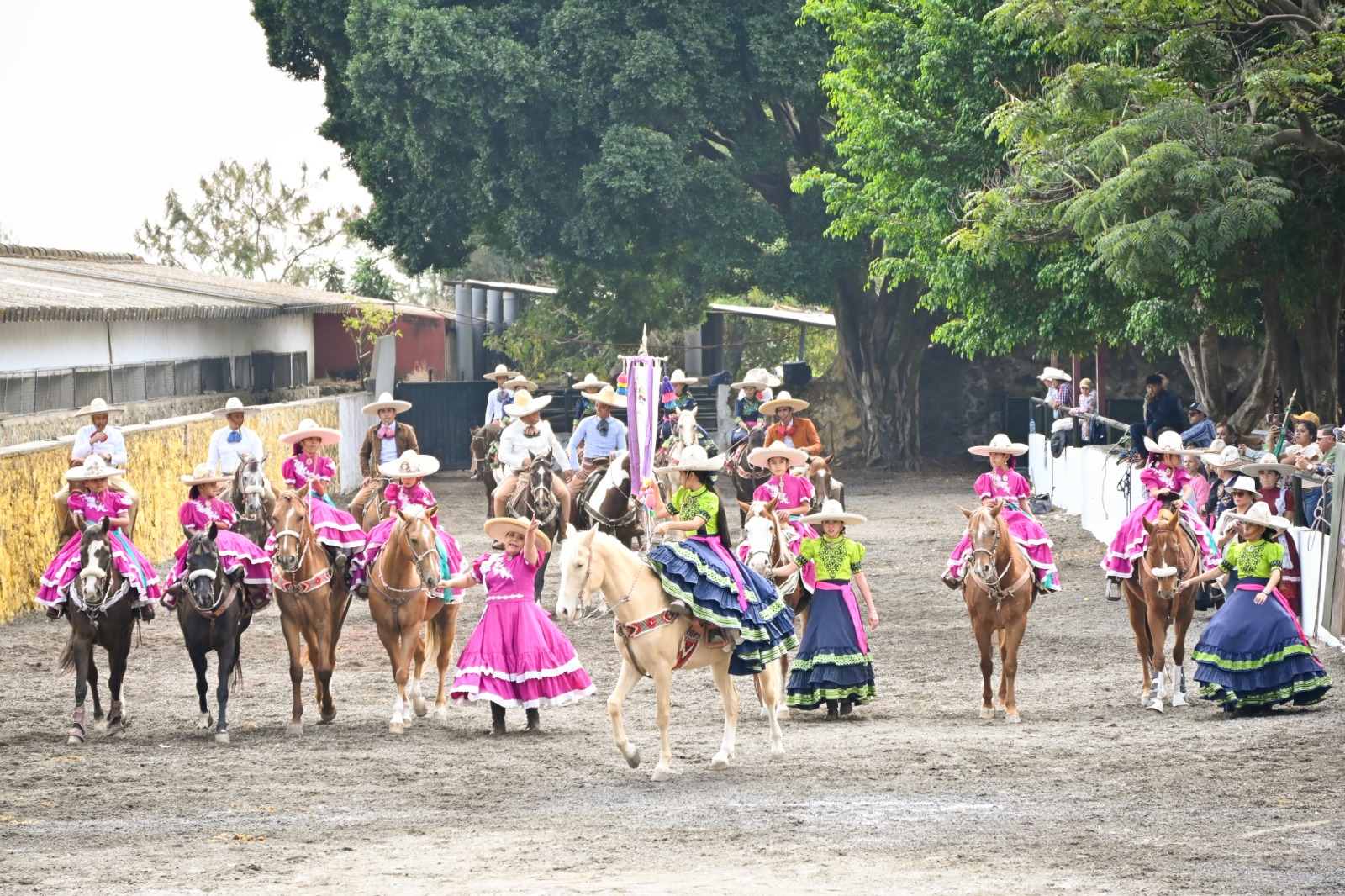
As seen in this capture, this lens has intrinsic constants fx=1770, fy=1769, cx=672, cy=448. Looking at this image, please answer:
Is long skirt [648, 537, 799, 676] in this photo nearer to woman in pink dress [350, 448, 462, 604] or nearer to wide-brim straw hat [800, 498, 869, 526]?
wide-brim straw hat [800, 498, 869, 526]

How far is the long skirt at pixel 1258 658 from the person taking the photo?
1319 cm

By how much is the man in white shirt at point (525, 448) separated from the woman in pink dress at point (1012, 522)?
6043mm

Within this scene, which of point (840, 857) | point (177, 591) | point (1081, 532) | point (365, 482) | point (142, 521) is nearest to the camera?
point (840, 857)

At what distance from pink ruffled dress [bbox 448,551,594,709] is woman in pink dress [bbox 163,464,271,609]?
74.5 inches

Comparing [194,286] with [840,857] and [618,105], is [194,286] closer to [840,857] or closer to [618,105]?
[618,105]

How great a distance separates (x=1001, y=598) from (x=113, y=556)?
6.92 metres

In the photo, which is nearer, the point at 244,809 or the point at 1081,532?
the point at 244,809

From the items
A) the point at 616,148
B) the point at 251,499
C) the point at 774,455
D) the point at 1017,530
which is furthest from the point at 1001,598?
the point at 616,148

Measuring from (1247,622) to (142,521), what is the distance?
17110 mm

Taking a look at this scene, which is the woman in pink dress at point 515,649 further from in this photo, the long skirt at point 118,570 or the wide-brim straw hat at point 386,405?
the wide-brim straw hat at point 386,405

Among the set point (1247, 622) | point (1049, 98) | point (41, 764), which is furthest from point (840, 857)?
point (1049, 98)

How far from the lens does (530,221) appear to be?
3956 centimetres

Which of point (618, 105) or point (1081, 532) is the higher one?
point (618, 105)

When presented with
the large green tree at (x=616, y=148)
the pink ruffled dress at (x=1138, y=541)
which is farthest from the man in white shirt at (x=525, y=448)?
the large green tree at (x=616, y=148)
